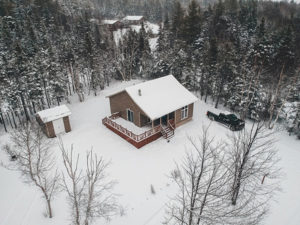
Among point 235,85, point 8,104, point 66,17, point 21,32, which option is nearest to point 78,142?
point 8,104

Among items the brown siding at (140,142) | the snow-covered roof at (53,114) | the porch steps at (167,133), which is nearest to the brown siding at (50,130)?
the snow-covered roof at (53,114)

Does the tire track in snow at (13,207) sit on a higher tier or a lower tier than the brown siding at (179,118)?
lower

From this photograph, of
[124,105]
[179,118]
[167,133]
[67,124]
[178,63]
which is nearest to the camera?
[167,133]

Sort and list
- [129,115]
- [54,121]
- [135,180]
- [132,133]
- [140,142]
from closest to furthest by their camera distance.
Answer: [135,180], [140,142], [132,133], [54,121], [129,115]

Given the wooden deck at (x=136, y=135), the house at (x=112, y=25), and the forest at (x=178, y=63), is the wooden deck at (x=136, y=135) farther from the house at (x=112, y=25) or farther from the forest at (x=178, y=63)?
the house at (x=112, y=25)

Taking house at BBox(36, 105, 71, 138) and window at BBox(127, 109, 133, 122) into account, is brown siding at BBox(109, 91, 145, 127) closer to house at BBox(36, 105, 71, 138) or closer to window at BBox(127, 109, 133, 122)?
window at BBox(127, 109, 133, 122)

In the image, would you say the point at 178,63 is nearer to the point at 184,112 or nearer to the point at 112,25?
the point at 184,112

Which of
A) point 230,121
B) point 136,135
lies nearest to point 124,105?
point 136,135
